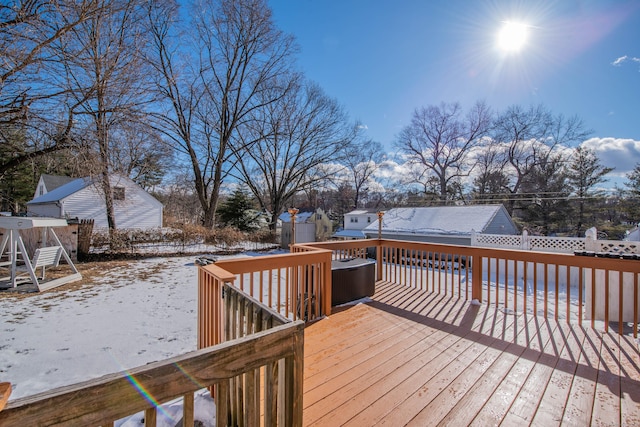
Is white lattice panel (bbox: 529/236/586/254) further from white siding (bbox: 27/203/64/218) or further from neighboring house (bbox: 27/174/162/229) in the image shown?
white siding (bbox: 27/203/64/218)

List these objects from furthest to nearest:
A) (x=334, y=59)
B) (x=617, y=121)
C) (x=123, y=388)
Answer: (x=617, y=121) < (x=334, y=59) < (x=123, y=388)

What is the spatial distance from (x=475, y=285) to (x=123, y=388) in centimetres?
439

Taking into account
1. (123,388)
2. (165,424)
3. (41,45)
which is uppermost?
(41,45)

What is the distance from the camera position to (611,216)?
17.7m

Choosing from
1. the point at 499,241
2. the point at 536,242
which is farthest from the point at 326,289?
the point at 499,241

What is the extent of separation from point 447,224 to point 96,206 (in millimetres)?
18995

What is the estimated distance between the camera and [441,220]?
14094mm

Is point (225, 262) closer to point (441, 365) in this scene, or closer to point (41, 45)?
point (441, 365)

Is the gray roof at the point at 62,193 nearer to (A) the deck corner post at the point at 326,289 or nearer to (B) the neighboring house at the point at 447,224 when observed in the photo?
(B) the neighboring house at the point at 447,224

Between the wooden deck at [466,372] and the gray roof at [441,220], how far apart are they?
10.3 m

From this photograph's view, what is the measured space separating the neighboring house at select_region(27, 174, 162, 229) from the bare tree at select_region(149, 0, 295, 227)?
3.82m

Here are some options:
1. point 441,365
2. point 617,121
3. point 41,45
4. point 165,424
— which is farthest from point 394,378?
point 617,121

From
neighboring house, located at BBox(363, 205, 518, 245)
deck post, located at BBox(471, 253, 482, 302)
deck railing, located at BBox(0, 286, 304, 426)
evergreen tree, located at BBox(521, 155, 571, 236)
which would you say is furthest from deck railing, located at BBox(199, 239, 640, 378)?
evergreen tree, located at BBox(521, 155, 571, 236)

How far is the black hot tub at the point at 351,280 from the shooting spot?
3.89 m
